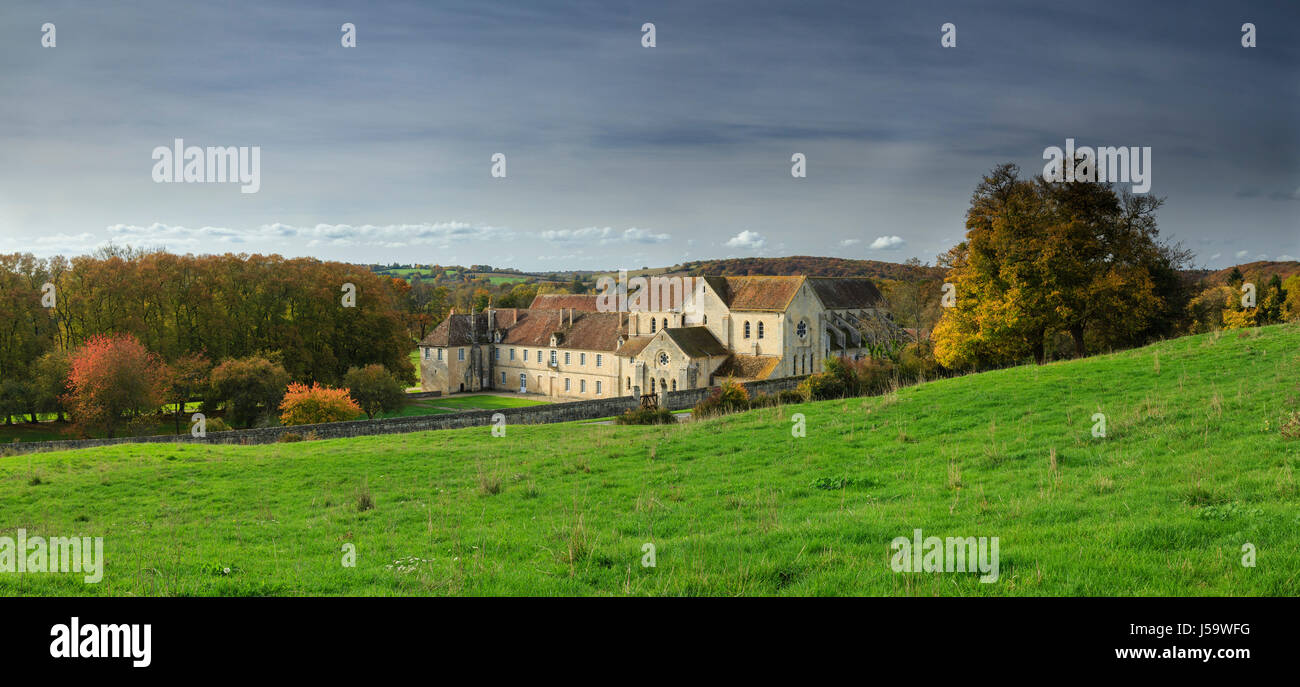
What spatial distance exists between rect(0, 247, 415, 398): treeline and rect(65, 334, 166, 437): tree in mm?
6988

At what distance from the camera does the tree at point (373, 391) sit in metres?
50.9

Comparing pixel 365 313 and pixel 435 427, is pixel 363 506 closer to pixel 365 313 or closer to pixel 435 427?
pixel 435 427

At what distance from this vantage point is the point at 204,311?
56.3 m

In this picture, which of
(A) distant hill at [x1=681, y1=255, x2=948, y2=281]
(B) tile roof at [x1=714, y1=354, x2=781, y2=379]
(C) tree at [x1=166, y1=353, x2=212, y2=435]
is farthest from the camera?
(A) distant hill at [x1=681, y1=255, x2=948, y2=281]

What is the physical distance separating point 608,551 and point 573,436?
16101 millimetres

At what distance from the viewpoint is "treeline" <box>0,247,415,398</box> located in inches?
2037

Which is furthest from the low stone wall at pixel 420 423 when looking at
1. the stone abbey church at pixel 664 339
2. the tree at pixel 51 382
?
the tree at pixel 51 382

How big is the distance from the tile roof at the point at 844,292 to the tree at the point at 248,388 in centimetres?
4201

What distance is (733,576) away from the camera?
270 inches

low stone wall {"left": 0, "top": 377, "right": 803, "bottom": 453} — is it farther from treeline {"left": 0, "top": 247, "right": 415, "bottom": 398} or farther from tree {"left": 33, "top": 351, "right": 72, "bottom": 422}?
treeline {"left": 0, "top": 247, "right": 415, "bottom": 398}

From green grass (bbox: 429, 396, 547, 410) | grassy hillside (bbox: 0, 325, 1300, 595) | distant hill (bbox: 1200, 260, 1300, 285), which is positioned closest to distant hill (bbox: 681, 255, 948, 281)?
distant hill (bbox: 1200, 260, 1300, 285)

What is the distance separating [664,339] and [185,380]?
112ft

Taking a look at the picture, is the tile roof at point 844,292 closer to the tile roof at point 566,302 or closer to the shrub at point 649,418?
the tile roof at point 566,302
